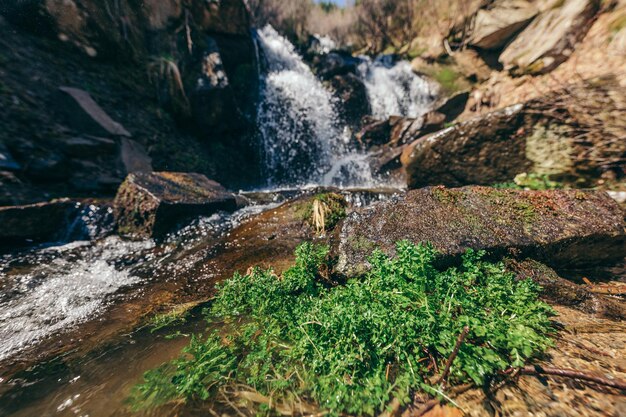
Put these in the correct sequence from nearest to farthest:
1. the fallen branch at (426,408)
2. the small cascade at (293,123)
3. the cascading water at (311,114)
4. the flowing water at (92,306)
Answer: the fallen branch at (426,408) < the flowing water at (92,306) < the cascading water at (311,114) < the small cascade at (293,123)

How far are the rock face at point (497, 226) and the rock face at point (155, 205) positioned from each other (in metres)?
4.38

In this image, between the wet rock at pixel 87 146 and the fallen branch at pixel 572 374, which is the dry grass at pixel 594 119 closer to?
the fallen branch at pixel 572 374

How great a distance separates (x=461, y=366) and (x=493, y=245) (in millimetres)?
2129

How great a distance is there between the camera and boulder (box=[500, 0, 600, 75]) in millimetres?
9625

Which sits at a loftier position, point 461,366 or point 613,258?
point 461,366

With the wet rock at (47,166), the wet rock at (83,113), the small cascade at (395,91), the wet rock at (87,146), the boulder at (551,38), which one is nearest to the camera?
the wet rock at (47,166)

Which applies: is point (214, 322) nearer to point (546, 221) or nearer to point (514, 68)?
point (546, 221)

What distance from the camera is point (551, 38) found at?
10844 millimetres

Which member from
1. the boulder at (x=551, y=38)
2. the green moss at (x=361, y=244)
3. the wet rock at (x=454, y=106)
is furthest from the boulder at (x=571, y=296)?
the wet rock at (x=454, y=106)

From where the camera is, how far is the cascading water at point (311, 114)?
13.2 metres

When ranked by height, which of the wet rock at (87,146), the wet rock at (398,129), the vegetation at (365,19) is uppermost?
the vegetation at (365,19)

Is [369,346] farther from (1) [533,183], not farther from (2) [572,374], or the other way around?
(1) [533,183]

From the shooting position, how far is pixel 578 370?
1.90 metres

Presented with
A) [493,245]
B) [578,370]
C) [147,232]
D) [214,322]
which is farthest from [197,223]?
[578,370]
